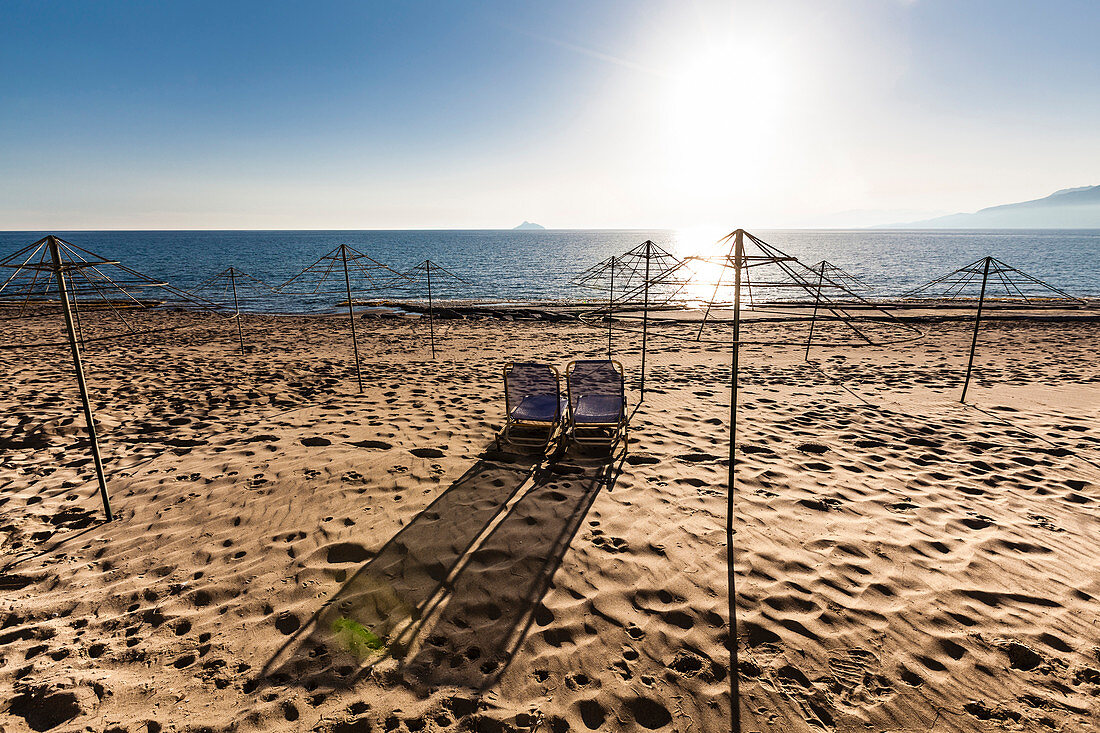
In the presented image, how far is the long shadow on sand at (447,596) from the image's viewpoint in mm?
3088

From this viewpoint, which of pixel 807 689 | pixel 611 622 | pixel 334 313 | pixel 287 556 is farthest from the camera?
pixel 334 313

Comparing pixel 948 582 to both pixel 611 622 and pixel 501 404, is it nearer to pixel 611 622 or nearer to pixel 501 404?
pixel 611 622

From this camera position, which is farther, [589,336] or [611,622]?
[589,336]

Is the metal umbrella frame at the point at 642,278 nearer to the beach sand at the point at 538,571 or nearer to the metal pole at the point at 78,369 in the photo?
the beach sand at the point at 538,571

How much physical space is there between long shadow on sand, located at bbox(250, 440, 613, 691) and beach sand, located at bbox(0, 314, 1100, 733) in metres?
0.02

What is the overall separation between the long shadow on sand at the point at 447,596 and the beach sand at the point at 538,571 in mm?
25

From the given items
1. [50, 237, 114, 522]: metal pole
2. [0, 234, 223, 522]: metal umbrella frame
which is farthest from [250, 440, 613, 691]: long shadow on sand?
[50, 237, 114, 522]: metal pole

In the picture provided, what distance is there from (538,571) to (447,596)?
83cm

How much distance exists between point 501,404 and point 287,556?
4789 millimetres

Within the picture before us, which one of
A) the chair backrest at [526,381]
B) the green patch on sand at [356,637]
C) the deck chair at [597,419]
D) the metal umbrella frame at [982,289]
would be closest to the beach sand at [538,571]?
the green patch on sand at [356,637]

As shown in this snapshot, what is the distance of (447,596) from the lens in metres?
3.70

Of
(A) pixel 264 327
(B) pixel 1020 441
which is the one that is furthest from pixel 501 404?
(A) pixel 264 327

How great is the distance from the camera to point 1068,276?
47594 mm

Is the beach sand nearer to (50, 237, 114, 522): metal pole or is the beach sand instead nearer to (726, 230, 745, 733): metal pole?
(726, 230, 745, 733): metal pole
